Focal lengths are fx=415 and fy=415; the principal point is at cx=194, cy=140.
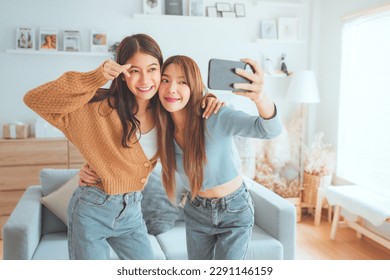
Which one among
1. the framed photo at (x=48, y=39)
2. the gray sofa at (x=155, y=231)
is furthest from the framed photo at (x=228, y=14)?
the gray sofa at (x=155, y=231)

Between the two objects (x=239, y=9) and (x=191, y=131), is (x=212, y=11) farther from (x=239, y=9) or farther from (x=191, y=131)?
(x=191, y=131)

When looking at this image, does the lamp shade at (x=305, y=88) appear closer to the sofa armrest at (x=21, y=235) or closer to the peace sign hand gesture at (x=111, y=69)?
the sofa armrest at (x=21, y=235)

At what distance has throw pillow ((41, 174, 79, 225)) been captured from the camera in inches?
71.4

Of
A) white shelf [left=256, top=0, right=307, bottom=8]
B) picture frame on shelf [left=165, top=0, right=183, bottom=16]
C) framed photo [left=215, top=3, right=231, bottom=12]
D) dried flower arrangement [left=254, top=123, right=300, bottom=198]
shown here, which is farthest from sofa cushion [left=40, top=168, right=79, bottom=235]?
white shelf [left=256, top=0, right=307, bottom=8]

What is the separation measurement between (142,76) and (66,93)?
182 millimetres

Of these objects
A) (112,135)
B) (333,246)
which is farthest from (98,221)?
(333,246)

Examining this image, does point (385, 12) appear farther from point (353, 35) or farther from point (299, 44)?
point (299, 44)

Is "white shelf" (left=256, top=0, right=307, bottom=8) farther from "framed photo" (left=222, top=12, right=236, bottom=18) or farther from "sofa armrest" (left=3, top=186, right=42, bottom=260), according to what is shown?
"sofa armrest" (left=3, top=186, right=42, bottom=260)

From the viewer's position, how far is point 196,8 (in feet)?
9.04

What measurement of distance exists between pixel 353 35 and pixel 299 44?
46cm

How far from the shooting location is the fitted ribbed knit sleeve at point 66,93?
3.11ft

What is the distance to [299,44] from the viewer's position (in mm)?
3020

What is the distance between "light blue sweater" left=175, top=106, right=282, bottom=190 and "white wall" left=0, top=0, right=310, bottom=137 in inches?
69.7
